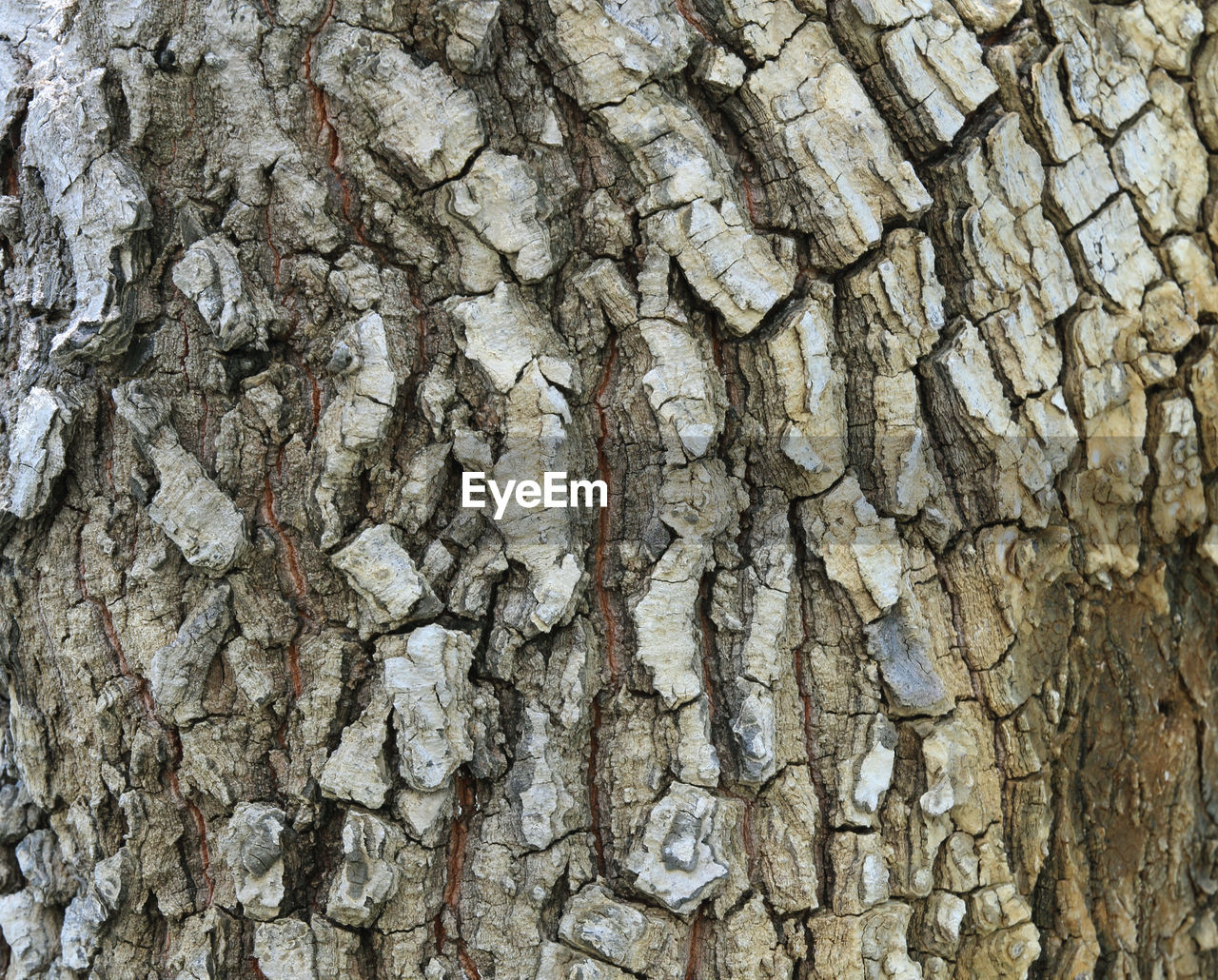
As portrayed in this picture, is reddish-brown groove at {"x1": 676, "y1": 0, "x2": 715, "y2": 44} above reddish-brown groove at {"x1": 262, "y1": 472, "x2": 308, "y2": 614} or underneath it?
above

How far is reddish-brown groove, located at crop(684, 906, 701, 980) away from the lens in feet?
4.52

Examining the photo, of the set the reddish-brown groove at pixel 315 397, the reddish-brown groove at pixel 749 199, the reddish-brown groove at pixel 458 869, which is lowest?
the reddish-brown groove at pixel 458 869

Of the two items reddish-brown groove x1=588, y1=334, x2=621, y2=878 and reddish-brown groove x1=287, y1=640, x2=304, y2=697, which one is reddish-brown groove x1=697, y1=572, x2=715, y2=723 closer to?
reddish-brown groove x1=588, y1=334, x2=621, y2=878

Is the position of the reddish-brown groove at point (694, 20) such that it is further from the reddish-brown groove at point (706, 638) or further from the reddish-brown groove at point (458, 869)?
the reddish-brown groove at point (458, 869)

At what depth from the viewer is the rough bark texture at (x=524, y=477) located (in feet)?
4.51

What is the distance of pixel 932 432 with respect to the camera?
1484mm

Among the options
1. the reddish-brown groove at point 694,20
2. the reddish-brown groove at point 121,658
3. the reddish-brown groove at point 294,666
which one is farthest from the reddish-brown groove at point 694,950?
the reddish-brown groove at point 694,20

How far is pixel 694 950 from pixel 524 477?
730 mm

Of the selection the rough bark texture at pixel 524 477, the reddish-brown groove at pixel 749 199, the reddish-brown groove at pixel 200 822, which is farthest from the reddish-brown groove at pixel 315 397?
the reddish-brown groove at pixel 749 199

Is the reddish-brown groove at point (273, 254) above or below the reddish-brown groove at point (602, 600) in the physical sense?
above

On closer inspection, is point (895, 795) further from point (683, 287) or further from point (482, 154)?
point (482, 154)

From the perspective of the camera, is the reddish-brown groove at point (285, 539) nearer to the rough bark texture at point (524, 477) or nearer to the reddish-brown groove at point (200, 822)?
the rough bark texture at point (524, 477)

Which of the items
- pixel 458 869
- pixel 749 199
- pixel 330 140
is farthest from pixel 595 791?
pixel 330 140

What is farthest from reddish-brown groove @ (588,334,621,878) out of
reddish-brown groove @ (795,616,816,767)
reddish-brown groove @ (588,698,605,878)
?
reddish-brown groove @ (795,616,816,767)
